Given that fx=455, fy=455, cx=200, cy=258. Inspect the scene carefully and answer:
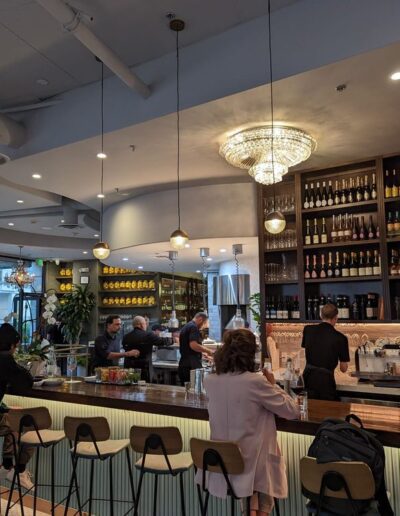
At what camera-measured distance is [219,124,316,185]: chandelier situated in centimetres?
431

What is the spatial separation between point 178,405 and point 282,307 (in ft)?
9.82

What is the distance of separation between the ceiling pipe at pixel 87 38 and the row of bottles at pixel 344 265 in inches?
114

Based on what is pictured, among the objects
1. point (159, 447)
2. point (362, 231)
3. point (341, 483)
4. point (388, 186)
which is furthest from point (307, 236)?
point (341, 483)

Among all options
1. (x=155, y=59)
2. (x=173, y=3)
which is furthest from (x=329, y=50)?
(x=155, y=59)

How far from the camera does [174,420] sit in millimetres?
3473

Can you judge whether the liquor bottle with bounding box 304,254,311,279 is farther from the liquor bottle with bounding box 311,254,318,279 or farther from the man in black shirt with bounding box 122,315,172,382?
the man in black shirt with bounding box 122,315,172,382

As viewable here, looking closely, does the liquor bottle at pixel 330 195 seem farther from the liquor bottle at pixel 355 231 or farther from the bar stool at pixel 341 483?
the bar stool at pixel 341 483

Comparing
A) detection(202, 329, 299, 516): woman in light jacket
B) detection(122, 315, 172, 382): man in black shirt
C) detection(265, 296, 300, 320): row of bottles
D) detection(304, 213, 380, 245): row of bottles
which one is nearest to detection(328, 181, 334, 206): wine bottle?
detection(304, 213, 380, 245): row of bottles

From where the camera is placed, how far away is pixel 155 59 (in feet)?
14.2

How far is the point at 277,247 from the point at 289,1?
3.03m

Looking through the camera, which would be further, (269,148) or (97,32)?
(269,148)

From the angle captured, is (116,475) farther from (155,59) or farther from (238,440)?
(155,59)

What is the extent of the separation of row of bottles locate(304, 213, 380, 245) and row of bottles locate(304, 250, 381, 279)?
0.20m

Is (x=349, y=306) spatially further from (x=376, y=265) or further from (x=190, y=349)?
(x=190, y=349)
